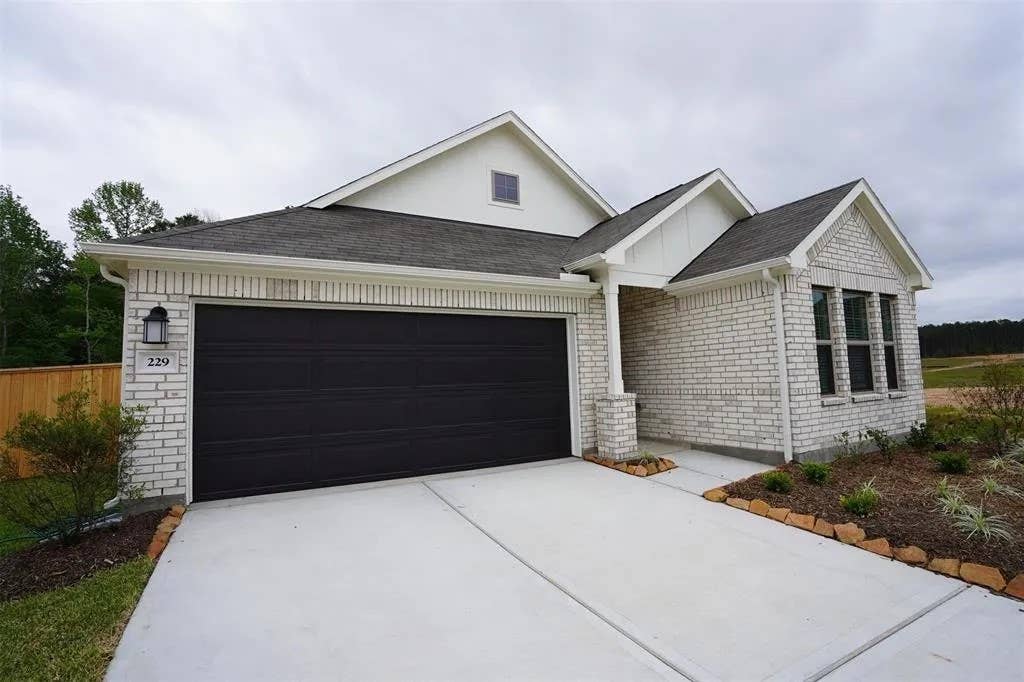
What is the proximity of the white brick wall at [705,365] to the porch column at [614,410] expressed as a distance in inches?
58.5

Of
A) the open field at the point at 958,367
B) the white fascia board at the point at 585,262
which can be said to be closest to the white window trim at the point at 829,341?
the open field at the point at 958,367

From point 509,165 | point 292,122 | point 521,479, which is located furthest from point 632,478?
point 292,122

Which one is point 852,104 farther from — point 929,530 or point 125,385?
point 125,385

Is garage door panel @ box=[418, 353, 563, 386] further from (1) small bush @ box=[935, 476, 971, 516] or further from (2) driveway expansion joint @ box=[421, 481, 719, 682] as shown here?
(1) small bush @ box=[935, 476, 971, 516]

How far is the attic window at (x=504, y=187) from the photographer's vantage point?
941 centimetres

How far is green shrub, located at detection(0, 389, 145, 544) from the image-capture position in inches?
160

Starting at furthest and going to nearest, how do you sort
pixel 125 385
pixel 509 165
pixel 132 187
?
1. pixel 132 187
2. pixel 509 165
3. pixel 125 385

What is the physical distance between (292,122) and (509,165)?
24.1ft

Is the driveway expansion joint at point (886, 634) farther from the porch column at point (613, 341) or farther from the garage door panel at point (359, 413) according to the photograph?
the garage door panel at point (359, 413)

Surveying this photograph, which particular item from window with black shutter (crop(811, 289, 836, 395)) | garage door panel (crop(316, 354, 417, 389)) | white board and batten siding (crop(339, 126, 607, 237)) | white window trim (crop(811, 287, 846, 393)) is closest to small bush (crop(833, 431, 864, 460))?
white window trim (crop(811, 287, 846, 393))

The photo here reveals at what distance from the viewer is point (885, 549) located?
385cm

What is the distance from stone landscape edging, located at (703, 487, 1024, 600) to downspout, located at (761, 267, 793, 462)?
6.49 feet

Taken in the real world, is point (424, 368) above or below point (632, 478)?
above

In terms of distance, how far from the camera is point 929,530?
406 cm
